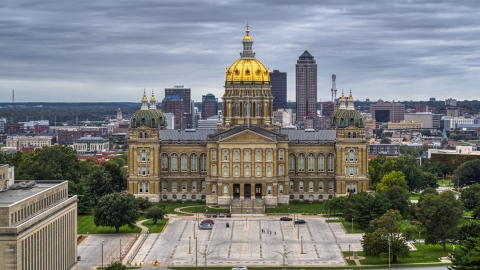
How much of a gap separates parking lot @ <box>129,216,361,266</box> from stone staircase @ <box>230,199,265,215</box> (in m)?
8.93

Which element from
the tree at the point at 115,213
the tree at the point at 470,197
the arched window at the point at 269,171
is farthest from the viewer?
the arched window at the point at 269,171

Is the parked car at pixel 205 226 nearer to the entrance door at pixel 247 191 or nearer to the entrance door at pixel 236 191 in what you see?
the entrance door at pixel 236 191

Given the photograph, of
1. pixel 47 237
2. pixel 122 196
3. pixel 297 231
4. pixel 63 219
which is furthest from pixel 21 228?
pixel 297 231

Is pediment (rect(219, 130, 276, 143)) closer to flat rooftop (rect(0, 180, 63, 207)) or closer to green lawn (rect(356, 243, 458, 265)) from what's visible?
green lawn (rect(356, 243, 458, 265))

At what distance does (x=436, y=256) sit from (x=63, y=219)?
5846 centimetres

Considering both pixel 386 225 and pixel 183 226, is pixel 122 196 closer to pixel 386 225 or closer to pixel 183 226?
pixel 183 226

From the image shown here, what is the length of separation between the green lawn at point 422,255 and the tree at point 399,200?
73.3ft

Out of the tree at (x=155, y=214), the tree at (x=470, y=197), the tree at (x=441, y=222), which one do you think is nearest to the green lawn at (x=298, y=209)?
the tree at (x=155, y=214)

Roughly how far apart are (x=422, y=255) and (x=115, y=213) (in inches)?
2157

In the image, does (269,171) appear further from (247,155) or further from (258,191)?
(247,155)

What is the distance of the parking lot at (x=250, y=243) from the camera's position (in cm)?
13925

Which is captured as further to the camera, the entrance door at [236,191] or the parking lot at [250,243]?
the entrance door at [236,191]

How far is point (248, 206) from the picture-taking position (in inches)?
7589

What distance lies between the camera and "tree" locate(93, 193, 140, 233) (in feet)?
531
